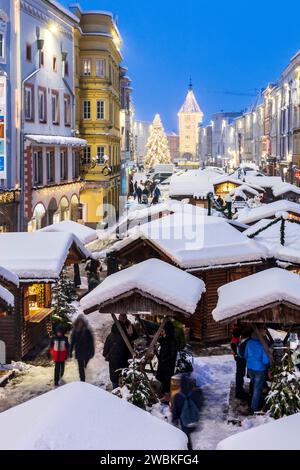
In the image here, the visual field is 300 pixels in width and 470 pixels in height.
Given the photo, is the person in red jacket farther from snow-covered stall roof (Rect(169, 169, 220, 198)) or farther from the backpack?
snow-covered stall roof (Rect(169, 169, 220, 198))

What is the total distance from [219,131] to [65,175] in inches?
5752

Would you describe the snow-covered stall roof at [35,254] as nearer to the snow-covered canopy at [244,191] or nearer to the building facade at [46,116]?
the building facade at [46,116]

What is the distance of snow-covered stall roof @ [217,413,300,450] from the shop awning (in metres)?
28.2

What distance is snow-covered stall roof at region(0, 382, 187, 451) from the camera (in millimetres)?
6094

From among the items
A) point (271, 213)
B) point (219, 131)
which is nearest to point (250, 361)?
point (271, 213)

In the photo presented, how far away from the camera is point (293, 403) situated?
11.8 metres

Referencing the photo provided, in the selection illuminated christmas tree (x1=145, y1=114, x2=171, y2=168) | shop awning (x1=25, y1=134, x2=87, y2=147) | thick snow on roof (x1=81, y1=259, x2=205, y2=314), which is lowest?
thick snow on roof (x1=81, y1=259, x2=205, y2=314)

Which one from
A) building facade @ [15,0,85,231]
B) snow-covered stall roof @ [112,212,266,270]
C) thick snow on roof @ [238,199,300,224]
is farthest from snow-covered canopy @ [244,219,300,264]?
building facade @ [15,0,85,231]

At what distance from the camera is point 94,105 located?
161 feet

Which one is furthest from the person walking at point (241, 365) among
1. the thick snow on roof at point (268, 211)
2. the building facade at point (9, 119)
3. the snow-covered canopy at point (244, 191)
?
the snow-covered canopy at point (244, 191)

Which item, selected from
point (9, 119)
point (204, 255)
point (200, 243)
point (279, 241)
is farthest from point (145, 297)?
point (9, 119)

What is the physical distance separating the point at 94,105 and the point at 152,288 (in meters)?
37.8

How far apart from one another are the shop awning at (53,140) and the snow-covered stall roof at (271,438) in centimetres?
2824
